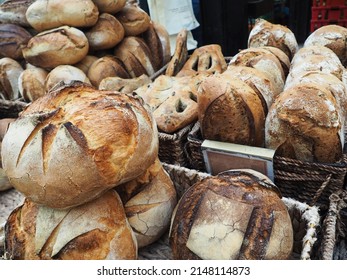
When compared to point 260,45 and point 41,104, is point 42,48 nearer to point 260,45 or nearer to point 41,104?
point 41,104

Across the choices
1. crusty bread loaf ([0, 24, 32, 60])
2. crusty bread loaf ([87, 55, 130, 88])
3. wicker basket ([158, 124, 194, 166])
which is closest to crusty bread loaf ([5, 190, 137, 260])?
wicker basket ([158, 124, 194, 166])

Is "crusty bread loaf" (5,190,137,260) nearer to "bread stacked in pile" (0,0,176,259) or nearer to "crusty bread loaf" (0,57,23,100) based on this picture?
"bread stacked in pile" (0,0,176,259)

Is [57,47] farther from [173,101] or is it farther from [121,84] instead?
[173,101]

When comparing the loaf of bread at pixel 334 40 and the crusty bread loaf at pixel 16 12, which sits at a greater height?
the crusty bread loaf at pixel 16 12

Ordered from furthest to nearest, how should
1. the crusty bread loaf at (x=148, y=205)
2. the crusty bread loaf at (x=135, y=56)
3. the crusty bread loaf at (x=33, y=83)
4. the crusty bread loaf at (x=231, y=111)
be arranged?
the crusty bread loaf at (x=135, y=56), the crusty bread loaf at (x=33, y=83), the crusty bread loaf at (x=231, y=111), the crusty bread loaf at (x=148, y=205)

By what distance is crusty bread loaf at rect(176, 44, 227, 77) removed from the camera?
6.15 feet

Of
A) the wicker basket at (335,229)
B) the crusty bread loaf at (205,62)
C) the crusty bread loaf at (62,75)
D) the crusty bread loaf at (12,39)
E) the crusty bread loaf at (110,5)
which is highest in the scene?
the crusty bread loaf at (110,5)

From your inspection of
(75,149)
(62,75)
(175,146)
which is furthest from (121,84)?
(75,149)

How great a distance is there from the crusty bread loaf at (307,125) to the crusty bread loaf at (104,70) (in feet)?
3.47

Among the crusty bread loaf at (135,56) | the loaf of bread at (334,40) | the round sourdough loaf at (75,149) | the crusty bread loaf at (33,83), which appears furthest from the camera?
the crusty bread loaf at (135,56)

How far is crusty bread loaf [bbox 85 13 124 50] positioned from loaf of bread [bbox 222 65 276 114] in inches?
35.3

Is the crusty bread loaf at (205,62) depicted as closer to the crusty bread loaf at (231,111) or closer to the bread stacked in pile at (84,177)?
the crusty bread loaf at (231,111)

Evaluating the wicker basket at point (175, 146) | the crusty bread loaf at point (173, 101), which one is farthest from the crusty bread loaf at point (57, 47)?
the wicker basket at point (175, 146)

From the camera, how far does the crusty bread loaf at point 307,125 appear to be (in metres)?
1.09
